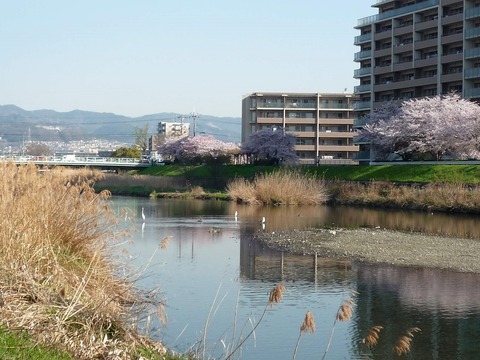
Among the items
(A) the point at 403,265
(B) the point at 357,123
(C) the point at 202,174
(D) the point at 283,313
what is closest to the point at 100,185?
(C) the point at 202,174

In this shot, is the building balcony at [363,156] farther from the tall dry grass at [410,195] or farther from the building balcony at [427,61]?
the tall dry grass at [410,195]

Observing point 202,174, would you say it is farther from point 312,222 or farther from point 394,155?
point 312,222

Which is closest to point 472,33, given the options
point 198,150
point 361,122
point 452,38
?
point 452,38

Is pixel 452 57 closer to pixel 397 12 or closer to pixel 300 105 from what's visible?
pixel 397 12

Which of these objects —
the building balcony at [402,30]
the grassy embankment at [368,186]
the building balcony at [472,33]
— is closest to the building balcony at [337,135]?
the building balcony at [402,30]

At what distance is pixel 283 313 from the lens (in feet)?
59.2

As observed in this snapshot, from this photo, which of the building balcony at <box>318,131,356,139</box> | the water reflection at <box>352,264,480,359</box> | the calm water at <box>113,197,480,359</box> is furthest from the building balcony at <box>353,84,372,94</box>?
the water reflection at <box>352,264,480,359</box>

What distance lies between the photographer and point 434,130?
68.1 metres

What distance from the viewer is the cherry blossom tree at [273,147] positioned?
9269cm

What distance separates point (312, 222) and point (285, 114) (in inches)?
3230

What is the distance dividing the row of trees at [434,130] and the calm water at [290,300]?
3677cm

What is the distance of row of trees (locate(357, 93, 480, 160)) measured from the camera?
66.8m

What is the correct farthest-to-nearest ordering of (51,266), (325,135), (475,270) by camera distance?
(325,135) → (475,270) → (51,266)

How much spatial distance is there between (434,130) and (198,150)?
43.0 m
